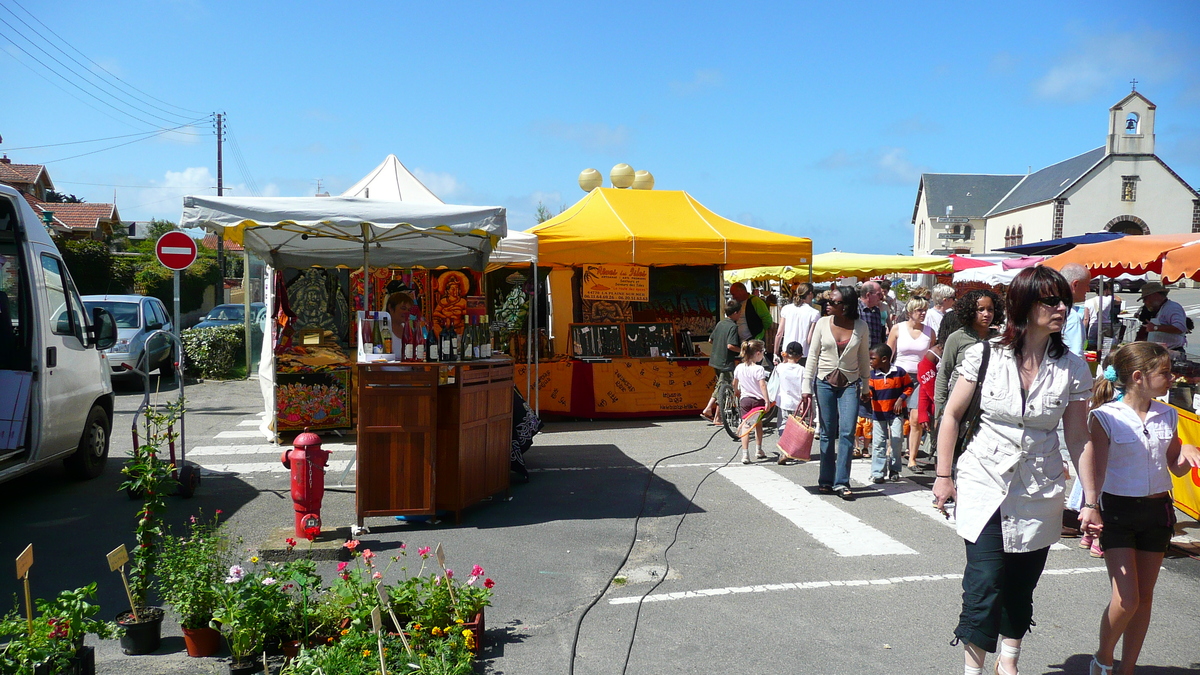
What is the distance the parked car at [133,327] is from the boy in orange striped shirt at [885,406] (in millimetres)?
12931

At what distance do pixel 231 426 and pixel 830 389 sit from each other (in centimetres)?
850

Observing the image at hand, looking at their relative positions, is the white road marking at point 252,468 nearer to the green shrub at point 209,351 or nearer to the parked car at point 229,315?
the green shrub at point 209,351

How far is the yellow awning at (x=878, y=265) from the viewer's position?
18.7 m

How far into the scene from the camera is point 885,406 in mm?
7781

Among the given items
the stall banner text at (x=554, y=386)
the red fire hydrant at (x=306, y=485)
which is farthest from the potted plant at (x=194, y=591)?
the stall banner text at (x=554, y=386)

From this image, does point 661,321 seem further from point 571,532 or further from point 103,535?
point 103,535

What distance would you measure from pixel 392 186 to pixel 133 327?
8637 mm

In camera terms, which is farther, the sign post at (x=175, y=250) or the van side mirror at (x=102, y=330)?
the sign post at (x=175, y=250)

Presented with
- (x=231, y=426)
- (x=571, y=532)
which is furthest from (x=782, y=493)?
(x=231, y=426)

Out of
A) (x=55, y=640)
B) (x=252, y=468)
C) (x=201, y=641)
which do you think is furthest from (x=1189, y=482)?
(x=252, y=468)

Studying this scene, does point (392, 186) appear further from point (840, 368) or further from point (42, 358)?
point (840, 368)

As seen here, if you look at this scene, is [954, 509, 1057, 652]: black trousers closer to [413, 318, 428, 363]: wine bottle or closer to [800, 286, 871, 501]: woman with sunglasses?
Answer: [800, 286, 871, 501]: woman with sunglasses

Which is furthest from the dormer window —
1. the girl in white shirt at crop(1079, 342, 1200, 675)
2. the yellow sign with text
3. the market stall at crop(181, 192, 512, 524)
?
the girl in white shirt at crop(1079, 342, 1200, 675)

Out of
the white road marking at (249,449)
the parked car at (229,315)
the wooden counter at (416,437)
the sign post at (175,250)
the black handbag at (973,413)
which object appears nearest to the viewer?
the black handbag at (973,413)
